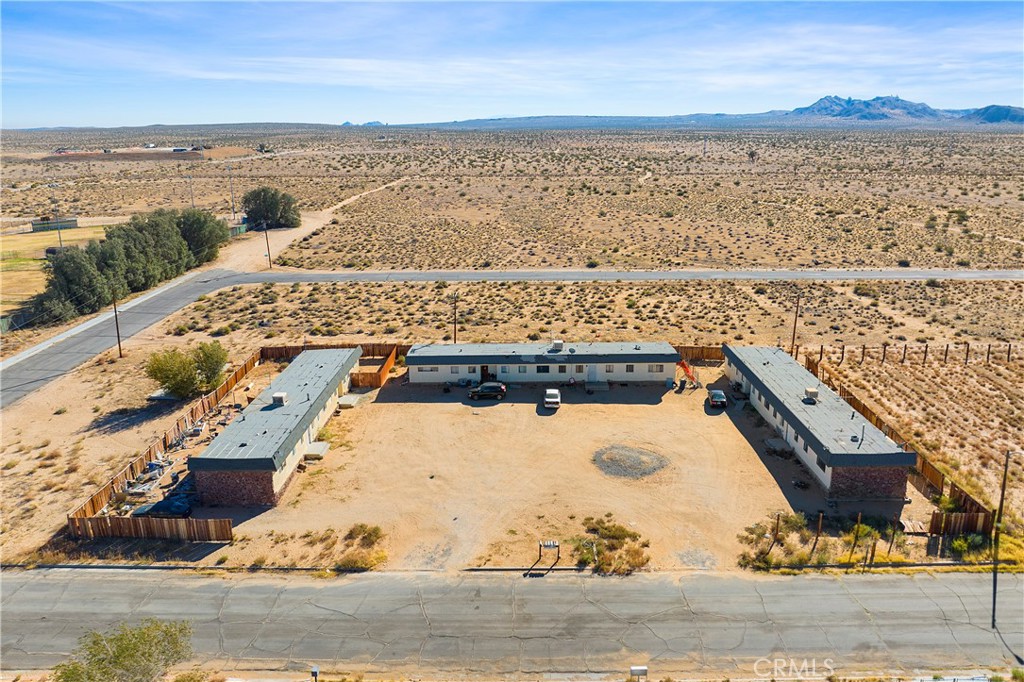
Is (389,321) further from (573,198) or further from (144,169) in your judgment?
(144,169)

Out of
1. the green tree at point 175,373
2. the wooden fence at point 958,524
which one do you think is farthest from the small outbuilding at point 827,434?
the green tree at point 175,373

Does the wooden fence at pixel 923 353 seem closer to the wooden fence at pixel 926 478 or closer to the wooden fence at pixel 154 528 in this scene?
the wooden fence at pixel 926 478

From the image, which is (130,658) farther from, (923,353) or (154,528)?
(923,353)

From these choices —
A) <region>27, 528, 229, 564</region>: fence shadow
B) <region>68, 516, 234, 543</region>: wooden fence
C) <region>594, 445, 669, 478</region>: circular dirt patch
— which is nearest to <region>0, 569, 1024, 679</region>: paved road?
<region>27, 528, 229, 564</region>: fence shadow

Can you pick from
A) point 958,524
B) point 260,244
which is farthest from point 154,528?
point 260,244

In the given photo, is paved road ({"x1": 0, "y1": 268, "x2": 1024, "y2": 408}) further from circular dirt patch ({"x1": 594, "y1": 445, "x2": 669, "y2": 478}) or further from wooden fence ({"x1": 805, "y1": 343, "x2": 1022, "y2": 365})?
circular dirt patch ({"x1": 594, "y1": 445, "x2": 669, "y2": 478})

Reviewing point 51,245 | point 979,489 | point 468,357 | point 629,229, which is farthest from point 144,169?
point 979,489
